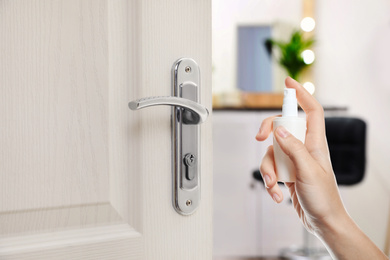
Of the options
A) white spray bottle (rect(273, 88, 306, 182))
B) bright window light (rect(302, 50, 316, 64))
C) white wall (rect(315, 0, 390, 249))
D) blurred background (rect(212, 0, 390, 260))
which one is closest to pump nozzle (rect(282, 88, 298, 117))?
white spray bottle (rect(273, 88, 306, 182))

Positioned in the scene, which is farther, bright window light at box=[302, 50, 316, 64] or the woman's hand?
bright window light at box=[302, 50, 316, 64]

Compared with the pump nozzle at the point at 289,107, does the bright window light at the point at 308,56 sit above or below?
above

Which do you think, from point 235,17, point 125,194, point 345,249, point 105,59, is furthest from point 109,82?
point 235,17

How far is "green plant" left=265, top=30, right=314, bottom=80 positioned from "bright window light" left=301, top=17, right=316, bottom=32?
6cm

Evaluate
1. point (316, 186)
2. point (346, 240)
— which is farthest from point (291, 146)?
point (346, 240)

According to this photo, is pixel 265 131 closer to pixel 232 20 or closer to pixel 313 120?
pixel 313 120

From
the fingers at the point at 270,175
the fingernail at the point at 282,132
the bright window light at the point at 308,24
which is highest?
the bright window light at the point at 308,24

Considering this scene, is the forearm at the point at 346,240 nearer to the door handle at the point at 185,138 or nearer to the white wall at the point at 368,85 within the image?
the door handle at the point at 185,138

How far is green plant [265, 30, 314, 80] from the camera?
290 centimetres

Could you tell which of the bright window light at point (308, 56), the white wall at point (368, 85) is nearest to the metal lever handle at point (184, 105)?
the white wall at point (368, 85)

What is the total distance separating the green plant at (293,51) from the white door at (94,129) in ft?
7.92

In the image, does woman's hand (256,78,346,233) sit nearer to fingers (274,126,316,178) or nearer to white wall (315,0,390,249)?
fingers (274,126,316,178)

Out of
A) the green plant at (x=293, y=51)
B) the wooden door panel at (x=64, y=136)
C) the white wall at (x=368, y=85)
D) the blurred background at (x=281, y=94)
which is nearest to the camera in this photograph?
the wooden door panel at (x=64, y=136)

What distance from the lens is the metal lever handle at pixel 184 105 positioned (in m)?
0.50
